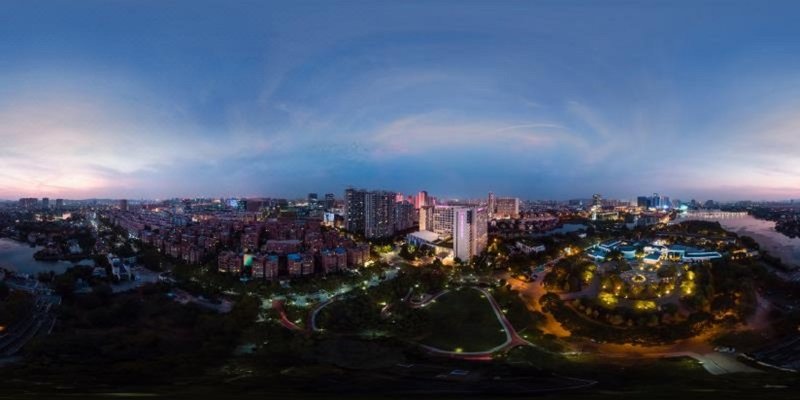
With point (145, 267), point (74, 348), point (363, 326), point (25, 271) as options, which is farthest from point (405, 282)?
point (25, 271)

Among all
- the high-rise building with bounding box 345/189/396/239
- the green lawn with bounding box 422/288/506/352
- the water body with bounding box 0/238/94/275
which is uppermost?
the high-rise building with bounding box 345/189/396/239

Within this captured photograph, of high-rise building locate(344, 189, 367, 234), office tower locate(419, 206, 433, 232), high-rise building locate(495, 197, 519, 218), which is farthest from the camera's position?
high-rise building locate(495, 197, 519, 218)

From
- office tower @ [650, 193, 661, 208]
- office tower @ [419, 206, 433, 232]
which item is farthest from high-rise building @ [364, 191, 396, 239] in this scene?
office tower @ [650, 193, 661, 208]

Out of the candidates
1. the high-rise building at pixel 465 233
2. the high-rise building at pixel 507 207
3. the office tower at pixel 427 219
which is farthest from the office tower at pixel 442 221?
the high-rise building at pixel 507 207

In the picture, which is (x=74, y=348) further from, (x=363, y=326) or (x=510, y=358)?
(x=510, y=358)

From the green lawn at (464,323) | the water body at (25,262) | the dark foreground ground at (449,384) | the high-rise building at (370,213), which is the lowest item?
the water body at (25,262)

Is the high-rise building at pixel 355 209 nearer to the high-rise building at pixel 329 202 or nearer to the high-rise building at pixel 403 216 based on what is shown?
the high-rise building at pixel 403 216

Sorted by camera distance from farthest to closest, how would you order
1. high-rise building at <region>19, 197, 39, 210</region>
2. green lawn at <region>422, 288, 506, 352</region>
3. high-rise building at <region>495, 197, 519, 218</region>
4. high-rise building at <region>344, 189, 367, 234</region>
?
high-rise building at <region>19, 197, 39, 210</region> → high-rise building at <region>495, 197, 519, 218</region> → high-rise building at <region>344, 189, 367, 234</region> → green lawn at <region>422, 288, 506, 352</region>

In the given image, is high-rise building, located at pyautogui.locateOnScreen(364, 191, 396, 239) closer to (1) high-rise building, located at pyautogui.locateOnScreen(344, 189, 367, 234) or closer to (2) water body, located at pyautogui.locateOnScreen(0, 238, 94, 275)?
(1) high-rise building, located at pyautogui.locateOnScreen(344, 189, 367, 234)
